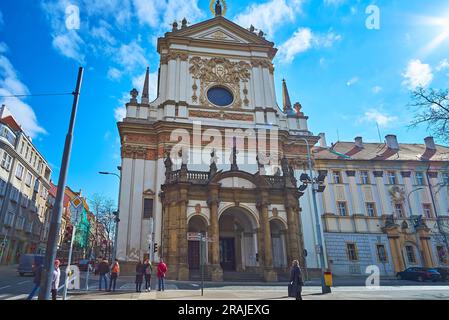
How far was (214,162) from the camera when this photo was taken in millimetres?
25797

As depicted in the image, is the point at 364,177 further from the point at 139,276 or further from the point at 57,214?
the point at 57,214

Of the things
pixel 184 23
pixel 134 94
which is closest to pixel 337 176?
pixel 134 94

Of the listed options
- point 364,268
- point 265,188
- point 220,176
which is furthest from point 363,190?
point 220,176

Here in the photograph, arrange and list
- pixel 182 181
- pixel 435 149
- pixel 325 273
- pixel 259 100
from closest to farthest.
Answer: pixel 325 273 → pixel 182 181 → pixel 259 100 → pixel 435 149

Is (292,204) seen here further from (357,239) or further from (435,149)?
(435,149)

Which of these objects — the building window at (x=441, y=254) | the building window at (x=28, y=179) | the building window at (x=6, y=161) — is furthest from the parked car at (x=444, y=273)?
the building window at (x=28, y=179)

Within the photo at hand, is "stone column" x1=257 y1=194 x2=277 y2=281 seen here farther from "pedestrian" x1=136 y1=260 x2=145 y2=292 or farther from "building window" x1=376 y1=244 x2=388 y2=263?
"building window" x1=376 y1=244 x2=388 y2=263

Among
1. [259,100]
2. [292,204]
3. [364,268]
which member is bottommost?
[364,268]

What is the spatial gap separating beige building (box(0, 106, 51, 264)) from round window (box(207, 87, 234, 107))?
26.8 meters

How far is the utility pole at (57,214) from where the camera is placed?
7332mm

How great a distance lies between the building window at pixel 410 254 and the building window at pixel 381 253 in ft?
9.11

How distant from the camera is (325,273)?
1512cm

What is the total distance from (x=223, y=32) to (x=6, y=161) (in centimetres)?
3203

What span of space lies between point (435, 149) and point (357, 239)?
2058 centimetres
